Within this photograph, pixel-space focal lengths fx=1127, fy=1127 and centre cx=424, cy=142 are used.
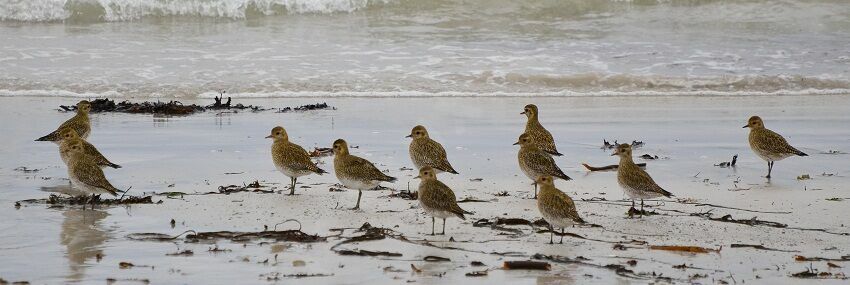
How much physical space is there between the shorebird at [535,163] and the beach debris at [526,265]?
3074 millimetres

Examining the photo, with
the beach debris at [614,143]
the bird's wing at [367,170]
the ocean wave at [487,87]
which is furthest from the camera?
the ocean wave at [487,87]

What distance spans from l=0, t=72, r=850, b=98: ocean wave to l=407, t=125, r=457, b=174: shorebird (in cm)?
782

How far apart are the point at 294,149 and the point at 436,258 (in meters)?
3.52

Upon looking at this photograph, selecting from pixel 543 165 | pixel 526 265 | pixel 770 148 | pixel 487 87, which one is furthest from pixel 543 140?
pixel 487 87

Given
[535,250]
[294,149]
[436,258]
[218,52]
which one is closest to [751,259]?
[535,250]

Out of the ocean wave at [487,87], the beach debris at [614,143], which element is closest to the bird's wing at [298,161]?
the beach debris at [614,143]

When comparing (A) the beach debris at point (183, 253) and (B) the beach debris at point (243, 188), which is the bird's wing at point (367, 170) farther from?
(A) the beach debris at point (183, 253)

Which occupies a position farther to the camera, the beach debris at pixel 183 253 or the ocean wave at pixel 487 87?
the ocean wave at pixel 487 87

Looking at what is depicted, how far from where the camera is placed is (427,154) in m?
10.8

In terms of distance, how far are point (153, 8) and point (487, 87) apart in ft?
38.6

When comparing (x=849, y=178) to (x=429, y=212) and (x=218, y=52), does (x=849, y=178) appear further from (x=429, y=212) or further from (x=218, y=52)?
(x=218, y=52)

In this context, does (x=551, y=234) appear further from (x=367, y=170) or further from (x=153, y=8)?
(x=153, y=8)

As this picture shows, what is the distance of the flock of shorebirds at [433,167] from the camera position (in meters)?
8.19

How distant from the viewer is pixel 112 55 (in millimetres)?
22328
